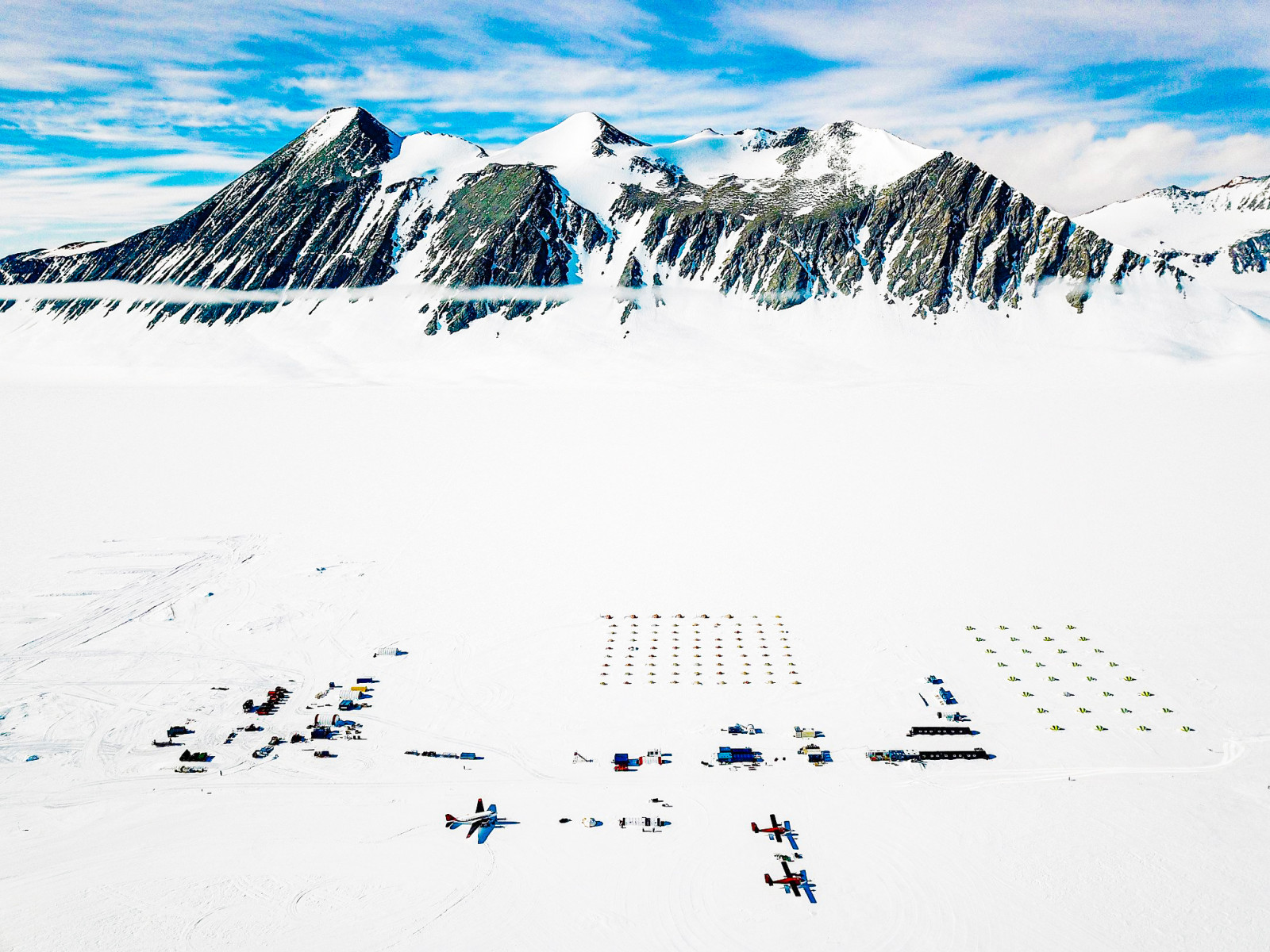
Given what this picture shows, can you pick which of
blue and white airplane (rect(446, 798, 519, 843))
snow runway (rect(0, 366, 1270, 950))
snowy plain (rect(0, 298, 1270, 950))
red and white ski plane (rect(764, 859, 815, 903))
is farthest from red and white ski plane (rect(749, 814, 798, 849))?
blue and white airplane (rect(446, 798, 519, 843))

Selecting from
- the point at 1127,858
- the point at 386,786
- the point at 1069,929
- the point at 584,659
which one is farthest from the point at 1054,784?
the point at 386,786

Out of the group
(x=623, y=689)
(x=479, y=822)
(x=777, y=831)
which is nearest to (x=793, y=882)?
(x=777, y=831)

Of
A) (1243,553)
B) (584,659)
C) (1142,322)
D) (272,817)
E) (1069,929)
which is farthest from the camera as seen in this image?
(1142,322)

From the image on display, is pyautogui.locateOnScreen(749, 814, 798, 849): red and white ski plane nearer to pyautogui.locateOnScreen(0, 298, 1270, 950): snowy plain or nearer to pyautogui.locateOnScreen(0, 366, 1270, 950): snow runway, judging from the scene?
pyautogui.locateOnScreen(0, 298, 1270, 950): snowy plain

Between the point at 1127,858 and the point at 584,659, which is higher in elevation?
the point at 1127,858

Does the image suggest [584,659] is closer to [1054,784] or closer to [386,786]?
[386,786]

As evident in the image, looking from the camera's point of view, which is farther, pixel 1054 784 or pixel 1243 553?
pixel 1243 553

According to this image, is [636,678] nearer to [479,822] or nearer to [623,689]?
[623,689]
